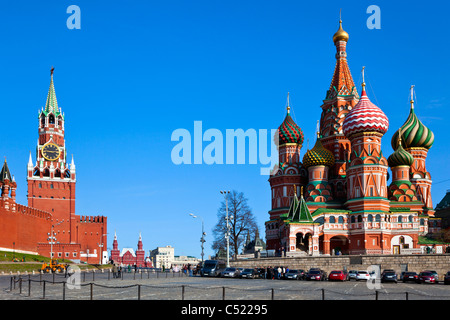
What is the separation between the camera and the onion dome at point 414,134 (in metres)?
80.3

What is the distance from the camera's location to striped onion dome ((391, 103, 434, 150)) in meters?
80.3

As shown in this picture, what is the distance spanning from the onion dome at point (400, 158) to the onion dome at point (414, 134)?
4.28 meters

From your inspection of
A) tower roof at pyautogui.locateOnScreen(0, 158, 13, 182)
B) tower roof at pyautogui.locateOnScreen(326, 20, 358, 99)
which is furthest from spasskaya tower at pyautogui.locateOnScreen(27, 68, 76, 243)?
tower roof at pyautogui.locateOnScreen(326, 20, 358, 99)

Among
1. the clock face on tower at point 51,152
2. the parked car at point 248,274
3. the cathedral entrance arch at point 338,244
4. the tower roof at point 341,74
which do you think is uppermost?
the tower roof at point 341,74

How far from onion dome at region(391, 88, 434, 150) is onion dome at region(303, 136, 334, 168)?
10.5 metres

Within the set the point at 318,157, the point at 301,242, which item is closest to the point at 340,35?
the point at 318,157

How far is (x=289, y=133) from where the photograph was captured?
3219 inches

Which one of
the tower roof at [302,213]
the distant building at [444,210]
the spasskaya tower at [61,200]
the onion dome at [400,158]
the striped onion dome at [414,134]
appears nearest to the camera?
the tower roof at [302,213]

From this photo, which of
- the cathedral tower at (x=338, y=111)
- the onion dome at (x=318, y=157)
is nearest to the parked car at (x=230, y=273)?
the onion dome at (x=318, y=157)

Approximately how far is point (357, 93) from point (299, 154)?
1162 centimetres

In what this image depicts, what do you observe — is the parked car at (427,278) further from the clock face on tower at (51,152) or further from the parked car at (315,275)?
the clock face on tower at (51,152)
